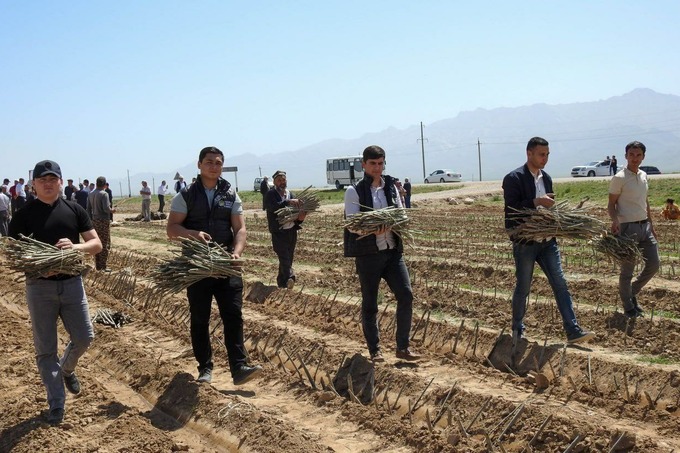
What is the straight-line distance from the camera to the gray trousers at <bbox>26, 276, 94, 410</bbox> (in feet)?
16.8

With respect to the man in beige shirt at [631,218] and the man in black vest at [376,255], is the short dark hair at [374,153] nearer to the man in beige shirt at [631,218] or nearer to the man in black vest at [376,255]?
the man in black vest at [376,255]

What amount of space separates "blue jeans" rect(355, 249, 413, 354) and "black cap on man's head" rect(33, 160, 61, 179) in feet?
8.33

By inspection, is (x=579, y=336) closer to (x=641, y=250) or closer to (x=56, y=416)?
(x=641, y=250)

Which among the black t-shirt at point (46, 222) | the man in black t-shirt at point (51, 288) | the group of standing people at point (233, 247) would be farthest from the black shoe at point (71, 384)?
the black t-shirt at point (46, 222)

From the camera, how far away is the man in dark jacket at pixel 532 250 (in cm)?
645

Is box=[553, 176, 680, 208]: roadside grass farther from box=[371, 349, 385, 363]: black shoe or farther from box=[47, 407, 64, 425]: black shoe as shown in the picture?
box=[47, 407, 64, 425]: black shoe

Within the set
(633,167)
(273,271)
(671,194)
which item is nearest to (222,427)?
(633,167)

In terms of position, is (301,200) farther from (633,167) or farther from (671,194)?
(671,194)

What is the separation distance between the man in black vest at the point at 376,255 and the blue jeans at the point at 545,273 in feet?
3.45

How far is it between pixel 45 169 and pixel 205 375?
81.6 inches

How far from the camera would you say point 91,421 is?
527cm

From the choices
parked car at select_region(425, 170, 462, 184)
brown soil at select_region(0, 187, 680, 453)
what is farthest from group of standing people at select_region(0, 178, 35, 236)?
parked car at select_region(425, 170, 462, 184)

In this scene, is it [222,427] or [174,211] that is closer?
[222,427]

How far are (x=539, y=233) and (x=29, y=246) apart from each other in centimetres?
406
